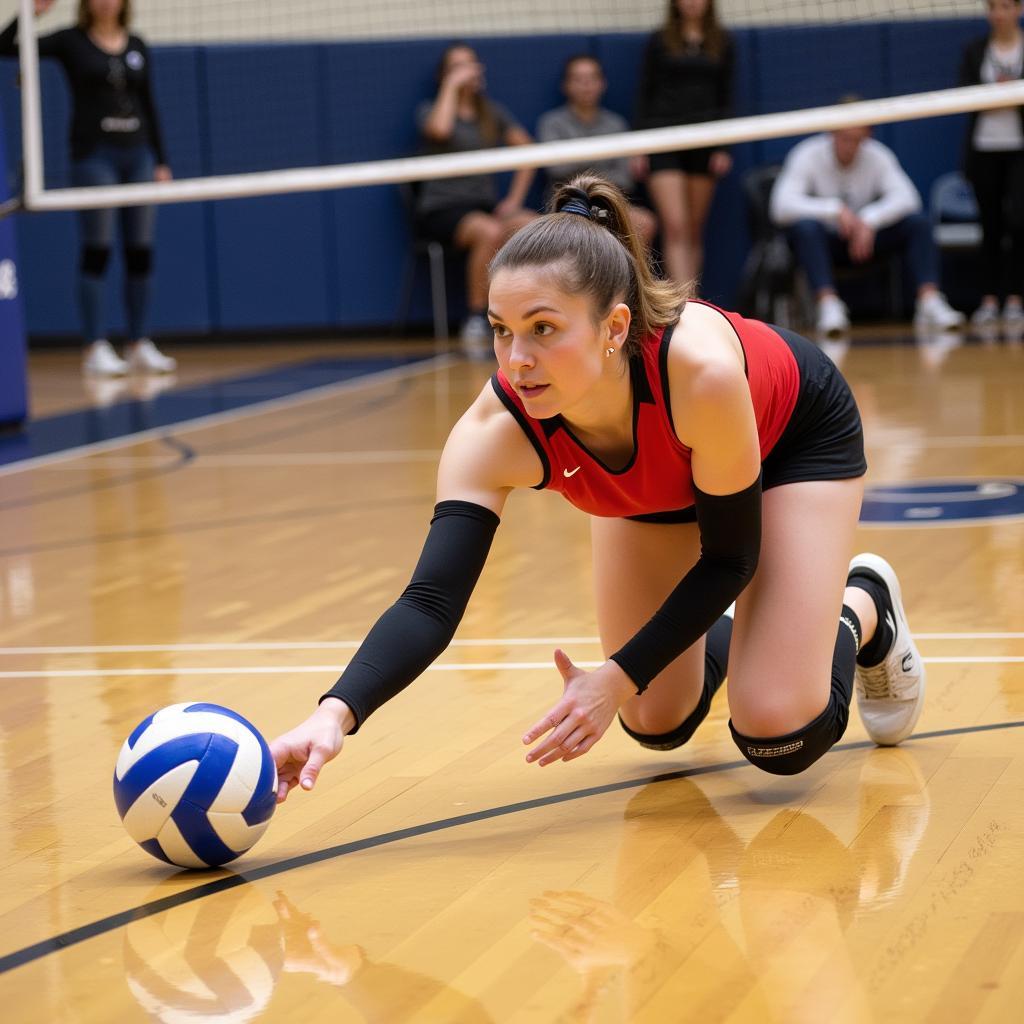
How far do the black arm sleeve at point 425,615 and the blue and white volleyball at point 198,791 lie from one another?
5.5 inches

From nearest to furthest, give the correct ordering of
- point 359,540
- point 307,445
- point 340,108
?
point 359,540 → point 307,445 → point 340,108

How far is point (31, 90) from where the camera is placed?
19.0 ft

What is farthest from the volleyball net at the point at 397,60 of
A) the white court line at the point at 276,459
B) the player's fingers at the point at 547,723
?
the player's fingers at the point at 547,723

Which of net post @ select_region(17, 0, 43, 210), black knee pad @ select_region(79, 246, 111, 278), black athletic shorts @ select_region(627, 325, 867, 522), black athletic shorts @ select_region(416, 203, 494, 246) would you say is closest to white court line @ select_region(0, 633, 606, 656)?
black athletic shorts @ select_region(627, 325, 867, 522)

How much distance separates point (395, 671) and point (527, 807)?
40 cm

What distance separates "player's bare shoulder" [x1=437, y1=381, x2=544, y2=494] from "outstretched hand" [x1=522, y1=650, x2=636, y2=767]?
12.8 inches

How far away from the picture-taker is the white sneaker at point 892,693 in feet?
9.68

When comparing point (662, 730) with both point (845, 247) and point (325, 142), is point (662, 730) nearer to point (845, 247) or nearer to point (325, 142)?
point (845, 247)

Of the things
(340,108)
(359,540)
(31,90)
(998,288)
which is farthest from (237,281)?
(359,540)

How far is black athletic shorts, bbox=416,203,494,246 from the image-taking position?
11.0 metres

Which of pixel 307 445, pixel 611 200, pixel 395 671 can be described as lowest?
pixel 307 445

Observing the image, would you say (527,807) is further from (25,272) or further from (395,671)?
(25,272)

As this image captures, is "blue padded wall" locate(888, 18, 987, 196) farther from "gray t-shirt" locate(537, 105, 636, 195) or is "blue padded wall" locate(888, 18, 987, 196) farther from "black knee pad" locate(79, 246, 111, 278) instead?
"black knee pad" locate(79, 246, 111, 278)

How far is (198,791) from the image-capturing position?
2.39 metres
